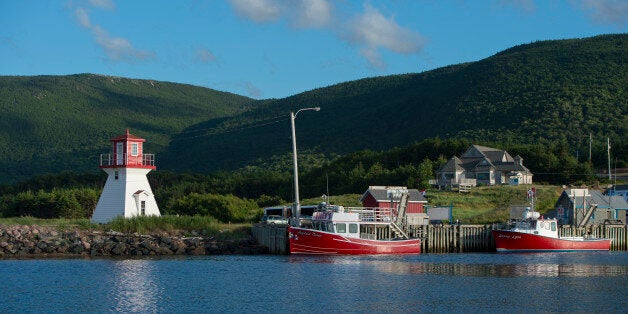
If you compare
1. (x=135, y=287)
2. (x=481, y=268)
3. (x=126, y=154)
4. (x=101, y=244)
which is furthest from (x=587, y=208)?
(x=135, y=287)

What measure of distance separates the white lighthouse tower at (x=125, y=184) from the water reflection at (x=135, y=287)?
984cm

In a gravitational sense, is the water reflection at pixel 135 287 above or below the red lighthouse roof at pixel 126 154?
below

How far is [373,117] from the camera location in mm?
161375

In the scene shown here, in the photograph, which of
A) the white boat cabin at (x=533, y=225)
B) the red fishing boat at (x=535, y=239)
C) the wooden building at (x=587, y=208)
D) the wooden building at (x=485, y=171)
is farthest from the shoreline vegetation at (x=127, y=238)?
the wooden building at (x=485, y=171)

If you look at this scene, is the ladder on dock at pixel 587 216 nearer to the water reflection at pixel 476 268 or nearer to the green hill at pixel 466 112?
the water reflection at pixel 476 268

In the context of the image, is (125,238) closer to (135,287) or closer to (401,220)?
(135,287)

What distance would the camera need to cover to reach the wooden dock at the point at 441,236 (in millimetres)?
54156

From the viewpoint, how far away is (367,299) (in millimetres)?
35250

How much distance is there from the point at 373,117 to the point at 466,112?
23.6 metres

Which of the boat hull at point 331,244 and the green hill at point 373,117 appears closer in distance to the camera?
the boat hull at point 331,244

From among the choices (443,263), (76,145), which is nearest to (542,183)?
(443,263)

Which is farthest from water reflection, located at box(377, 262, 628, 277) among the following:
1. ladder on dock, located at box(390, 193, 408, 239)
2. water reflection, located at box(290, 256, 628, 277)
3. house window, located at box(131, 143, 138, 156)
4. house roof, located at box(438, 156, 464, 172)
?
house roof, located at box(438, 156, 464, 172)

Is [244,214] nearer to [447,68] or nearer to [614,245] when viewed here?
[614,245]

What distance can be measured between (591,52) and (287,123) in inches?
2333
